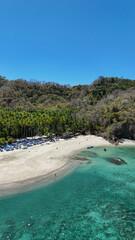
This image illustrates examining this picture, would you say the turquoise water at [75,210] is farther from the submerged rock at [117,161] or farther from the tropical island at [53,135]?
the submerged rock at [117,161]

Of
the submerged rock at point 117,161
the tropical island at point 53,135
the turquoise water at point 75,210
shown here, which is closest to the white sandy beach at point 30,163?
the tropical island at point 53,135

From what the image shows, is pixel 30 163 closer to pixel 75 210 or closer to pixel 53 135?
pixel 75 210

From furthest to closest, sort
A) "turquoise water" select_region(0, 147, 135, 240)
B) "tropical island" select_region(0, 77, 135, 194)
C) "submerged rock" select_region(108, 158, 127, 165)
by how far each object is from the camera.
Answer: "submerged rock" select_region(108, 158, 127, 165) → "tropical island" select_region(0, 77, 135, 194) → "turquoise water" select_region(0, 147, 135, 240)

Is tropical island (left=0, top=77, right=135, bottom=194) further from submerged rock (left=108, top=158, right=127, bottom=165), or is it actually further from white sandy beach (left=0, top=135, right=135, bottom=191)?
submerged rock (left=108, top=158, right=127, bottom=165)

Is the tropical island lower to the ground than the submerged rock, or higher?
higher

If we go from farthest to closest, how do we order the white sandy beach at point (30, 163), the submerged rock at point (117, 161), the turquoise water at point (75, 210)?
the submerged rock at point (117, 161) < the white sandy beach at point (30, 163) < the turquoise water at point (75, 210)

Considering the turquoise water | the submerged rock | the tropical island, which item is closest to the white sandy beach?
the tropical island
